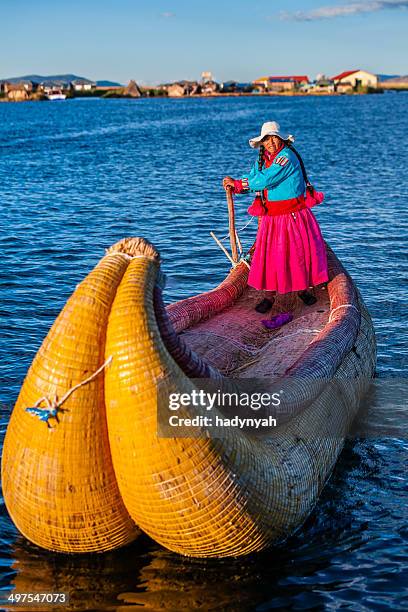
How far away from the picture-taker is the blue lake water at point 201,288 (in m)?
4.89

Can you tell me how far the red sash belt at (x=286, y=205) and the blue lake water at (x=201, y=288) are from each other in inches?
75.5

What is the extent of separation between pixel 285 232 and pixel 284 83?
180 metres

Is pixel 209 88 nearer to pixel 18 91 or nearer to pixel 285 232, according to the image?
pixel 18 91

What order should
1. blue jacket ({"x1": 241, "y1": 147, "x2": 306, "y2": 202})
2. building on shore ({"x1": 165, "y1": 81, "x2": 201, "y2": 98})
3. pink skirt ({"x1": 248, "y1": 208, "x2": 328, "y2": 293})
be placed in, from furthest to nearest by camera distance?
building on shore ({"x1": 165, "y1": 81, "x2": 201, "y2": 98})
pink skirt ({"x1": 248, "y1": 208, "x2": 328, "y2": 293})
blue jacket ({"x1": 241, "y1": 147, "x2": 306, "y2": 202})

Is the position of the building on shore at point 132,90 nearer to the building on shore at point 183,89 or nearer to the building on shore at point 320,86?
the building on shore at point 183,89

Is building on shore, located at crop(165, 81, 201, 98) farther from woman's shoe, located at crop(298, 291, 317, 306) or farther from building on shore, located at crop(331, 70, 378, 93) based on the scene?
woman's shoe, located at crop(298, 291, 317, 306)

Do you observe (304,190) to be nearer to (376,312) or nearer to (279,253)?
(279,253)

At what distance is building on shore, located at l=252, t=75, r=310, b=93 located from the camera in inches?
7062

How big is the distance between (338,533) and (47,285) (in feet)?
26.6

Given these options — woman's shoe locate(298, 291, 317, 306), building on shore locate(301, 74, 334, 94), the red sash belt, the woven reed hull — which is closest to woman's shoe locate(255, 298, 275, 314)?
woman's shoe locate(298, 291, 317, 306)

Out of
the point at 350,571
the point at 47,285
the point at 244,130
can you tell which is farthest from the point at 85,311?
the point at 244,130

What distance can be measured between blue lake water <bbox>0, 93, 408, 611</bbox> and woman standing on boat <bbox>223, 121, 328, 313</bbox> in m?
1.35

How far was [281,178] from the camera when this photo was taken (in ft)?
25.0

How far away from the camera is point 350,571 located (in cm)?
514
